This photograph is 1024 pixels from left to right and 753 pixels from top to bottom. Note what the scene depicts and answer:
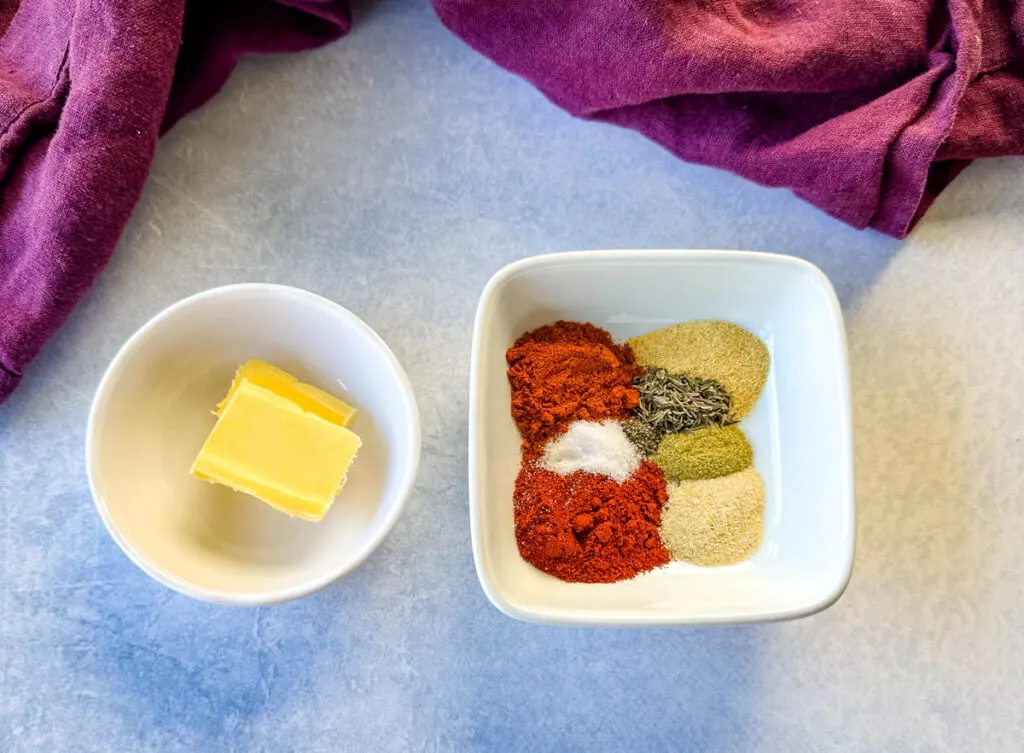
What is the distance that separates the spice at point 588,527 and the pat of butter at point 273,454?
0.53 ft

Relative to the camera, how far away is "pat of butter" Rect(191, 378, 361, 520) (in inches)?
25.7

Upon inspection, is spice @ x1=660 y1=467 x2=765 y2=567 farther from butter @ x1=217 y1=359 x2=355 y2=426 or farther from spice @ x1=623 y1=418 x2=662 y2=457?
butter @ x1=217 y1=359 x2=355 y2=426

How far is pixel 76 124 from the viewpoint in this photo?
27.1 inches

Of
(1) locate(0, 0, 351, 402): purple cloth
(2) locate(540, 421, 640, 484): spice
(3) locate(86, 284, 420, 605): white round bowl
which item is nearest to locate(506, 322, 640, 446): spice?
(2) locate(540, 421, 640, 484): spice

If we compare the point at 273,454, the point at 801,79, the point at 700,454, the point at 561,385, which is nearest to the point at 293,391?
the point at 273,454

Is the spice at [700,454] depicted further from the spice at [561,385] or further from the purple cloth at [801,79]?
the purple cloth at [801,79]

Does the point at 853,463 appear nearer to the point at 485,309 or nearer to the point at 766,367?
the point at 766,367

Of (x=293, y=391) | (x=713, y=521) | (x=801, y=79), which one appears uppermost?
(x=801, y=79)

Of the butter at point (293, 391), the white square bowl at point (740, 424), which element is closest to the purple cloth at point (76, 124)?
the butter at point (293, 391)

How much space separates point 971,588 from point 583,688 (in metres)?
0.35

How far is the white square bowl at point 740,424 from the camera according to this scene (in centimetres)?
65

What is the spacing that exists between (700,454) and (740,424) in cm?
6

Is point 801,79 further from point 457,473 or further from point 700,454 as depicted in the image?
point 457,473

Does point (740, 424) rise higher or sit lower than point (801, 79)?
lower
